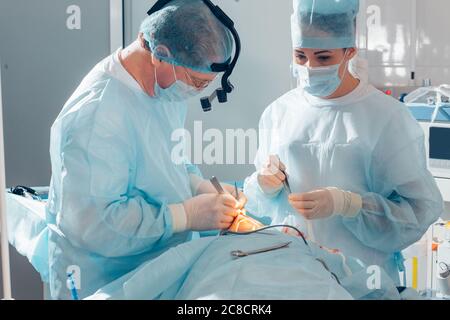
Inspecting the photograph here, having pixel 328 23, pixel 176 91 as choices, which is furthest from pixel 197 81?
pixel 328 23

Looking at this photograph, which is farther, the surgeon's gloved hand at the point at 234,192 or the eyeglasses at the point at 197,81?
the surgeon's gloved hand at the point at 234,192

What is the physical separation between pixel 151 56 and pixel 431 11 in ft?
4.20

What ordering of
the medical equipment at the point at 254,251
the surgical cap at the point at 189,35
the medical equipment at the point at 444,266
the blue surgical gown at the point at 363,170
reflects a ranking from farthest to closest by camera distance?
the medical equipment at the point at 444,266 < the blue surgical gown at the point at 363,170 < the surgical cap at the point at 189,35 < the medical equipment at the point at 254,251

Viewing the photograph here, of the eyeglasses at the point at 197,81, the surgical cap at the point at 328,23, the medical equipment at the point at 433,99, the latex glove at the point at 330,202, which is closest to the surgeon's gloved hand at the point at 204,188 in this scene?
the latex glove at the point at 330,202

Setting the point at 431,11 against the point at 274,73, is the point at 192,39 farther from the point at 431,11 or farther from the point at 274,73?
the point at 431,11

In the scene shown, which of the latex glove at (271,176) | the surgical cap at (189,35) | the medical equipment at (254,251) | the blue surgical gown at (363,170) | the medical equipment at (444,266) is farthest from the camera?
the medical equipment at (444,266)

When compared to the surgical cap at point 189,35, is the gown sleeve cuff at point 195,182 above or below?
below

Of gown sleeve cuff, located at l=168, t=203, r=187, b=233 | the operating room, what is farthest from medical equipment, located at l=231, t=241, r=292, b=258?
gown sleeve cuff, located at l=168, t=203, r=187, b=233

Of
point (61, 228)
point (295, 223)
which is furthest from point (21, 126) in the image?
point (295, 223)

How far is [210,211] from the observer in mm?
1413

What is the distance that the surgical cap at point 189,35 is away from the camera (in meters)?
1.32

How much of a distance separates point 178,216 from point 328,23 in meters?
0.56

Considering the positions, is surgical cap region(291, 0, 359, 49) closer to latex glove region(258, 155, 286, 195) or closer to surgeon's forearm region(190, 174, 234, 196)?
latex glove region(258, 155, 286, 195)

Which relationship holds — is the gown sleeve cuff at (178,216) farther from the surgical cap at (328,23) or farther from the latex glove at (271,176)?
the surgical cap at (328,23)
